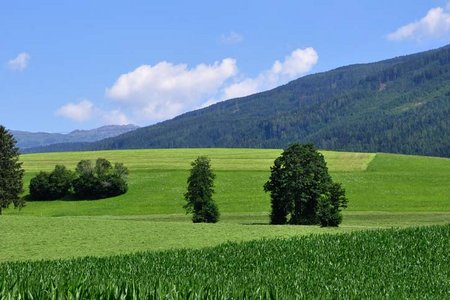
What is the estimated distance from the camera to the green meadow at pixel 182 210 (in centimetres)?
4194

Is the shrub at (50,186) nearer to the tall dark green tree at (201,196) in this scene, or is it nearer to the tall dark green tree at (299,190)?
the tall dark green tree at (201,196)

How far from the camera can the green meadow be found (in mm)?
41938

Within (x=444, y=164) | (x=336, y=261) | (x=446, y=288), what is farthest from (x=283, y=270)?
(x=444, y=164)

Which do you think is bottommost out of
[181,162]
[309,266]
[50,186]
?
[309,266]

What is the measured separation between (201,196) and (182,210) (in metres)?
14.6

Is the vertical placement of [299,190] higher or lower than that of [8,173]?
lower

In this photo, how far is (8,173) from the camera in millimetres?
78938

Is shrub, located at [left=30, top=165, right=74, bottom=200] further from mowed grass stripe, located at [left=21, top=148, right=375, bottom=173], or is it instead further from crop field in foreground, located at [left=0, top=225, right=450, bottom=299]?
crop field in foreground, located at [left=0, top=225, right=450, bottom=299]

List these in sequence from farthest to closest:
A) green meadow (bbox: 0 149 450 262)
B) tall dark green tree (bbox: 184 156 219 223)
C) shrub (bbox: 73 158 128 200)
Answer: shrub (bbox: 73 158 128 200), tall dark green tree (bbox: 184 156 219 223), green meadow (bbox: 0 149 450 262)

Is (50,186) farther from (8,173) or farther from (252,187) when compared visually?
(252,187)

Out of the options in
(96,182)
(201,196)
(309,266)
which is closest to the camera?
(309,266)

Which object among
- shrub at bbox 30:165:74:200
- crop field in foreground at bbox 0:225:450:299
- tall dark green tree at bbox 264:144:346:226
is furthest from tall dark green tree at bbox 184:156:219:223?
crop field in foreground at bbox 0:225:450:299

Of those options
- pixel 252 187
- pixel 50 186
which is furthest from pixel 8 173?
pixel 252 187

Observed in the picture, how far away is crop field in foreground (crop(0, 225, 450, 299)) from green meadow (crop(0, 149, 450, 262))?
921 centimetres
